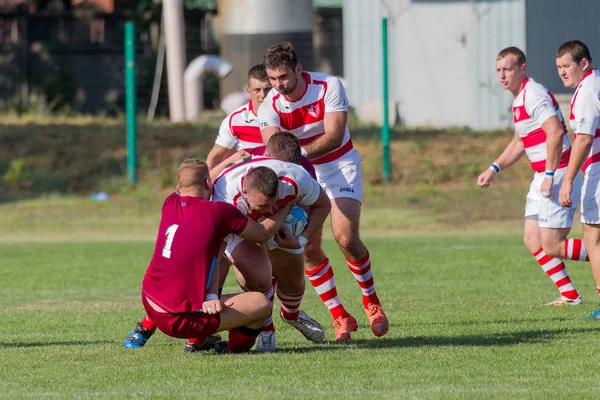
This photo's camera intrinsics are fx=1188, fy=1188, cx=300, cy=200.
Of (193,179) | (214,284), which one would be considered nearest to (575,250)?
(214,284)

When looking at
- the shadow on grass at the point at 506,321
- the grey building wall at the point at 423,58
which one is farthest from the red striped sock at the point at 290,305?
the grey building wall at the point at 423,58

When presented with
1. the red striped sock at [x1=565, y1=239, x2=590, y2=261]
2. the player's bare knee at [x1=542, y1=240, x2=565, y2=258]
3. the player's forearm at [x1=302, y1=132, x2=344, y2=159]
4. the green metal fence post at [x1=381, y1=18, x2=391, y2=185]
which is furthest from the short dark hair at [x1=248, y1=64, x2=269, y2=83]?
the green metal fence post at [x1=381, y1=18, x2=391, y2=185]

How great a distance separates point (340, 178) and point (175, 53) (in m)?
18.8

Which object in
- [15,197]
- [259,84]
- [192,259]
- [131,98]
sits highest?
[259,84]

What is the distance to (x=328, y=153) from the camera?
867cm

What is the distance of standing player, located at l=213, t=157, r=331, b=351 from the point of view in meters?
7.18

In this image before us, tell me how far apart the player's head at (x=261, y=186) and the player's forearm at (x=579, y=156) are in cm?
253

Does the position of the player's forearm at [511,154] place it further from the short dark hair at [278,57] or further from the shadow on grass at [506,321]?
the short dark hair at [278,57]

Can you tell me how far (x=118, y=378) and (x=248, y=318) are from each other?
37.1 inches

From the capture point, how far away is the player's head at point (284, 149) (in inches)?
299

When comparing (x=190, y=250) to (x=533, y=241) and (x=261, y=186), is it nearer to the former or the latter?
(x=261, y=186)

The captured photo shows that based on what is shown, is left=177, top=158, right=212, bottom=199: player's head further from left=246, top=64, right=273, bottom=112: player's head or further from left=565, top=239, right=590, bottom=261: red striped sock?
left=565, top=239, right=590, bottom=261: red striped sock

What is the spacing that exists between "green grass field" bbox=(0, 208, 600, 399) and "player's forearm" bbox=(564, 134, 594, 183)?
3.52 ft

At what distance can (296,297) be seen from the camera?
797cm
